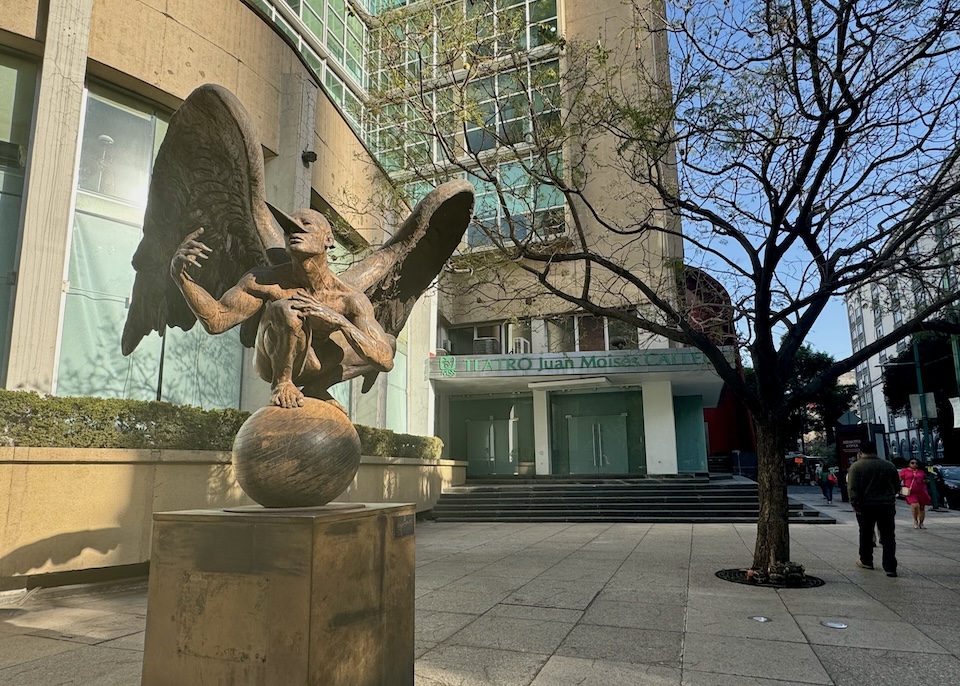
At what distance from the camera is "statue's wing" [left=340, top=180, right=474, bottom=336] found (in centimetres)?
406

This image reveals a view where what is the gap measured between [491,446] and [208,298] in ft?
66.5

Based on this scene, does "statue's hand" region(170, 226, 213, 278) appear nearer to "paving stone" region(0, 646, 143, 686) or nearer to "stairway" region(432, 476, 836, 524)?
"paving stone" region(0, 646, 143, 686)

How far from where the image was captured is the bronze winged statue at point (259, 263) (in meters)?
3.29

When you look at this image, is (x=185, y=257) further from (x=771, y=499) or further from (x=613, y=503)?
(x=613, y=503)

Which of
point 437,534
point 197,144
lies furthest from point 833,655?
point 437,534

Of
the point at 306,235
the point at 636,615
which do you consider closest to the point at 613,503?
the point at 636,615

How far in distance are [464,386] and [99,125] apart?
1394 cm

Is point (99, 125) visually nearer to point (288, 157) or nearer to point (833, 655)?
point (288, 157)

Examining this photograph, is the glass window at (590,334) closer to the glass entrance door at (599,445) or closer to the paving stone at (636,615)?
the glass entrance door at (599,445)

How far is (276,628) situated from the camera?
2.63m

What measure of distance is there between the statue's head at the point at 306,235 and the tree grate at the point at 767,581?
20.6 feet

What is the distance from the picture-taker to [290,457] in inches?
120

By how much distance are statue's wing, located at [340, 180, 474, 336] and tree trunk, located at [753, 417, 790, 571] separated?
506cm

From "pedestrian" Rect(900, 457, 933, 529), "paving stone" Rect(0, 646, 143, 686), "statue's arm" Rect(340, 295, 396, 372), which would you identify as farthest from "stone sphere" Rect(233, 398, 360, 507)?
"pedestrian" Rect(900, 457, 933, 529)
